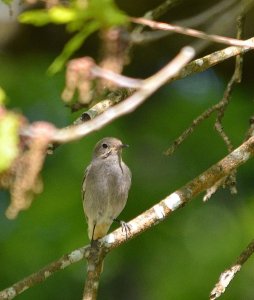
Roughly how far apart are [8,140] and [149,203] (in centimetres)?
418

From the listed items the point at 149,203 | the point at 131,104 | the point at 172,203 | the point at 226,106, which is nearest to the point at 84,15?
the point at 131,104

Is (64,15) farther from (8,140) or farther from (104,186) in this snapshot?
(104,186)

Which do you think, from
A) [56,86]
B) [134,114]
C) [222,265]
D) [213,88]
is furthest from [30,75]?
[222,265]

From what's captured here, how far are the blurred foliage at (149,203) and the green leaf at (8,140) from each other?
3.97m

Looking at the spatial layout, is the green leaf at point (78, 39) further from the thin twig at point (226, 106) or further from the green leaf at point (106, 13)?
the thin twig at point (226, 106)

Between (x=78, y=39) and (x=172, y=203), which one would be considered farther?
(x=172, y=203)

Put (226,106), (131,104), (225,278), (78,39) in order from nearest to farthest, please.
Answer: (131,104)
(78,39)
(225,278)
(226,106)

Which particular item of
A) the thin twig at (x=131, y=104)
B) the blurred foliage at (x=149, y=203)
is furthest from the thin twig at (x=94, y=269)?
the blurred foliage at (x=149, y=203)

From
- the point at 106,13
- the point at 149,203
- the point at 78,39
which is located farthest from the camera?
the point at 149,203

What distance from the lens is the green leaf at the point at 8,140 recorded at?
8.67ft

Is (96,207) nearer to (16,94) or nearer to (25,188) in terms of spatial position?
(16,94)

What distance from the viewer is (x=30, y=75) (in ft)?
22.6

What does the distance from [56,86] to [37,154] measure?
4251 millimetres

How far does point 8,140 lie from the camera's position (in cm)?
264
